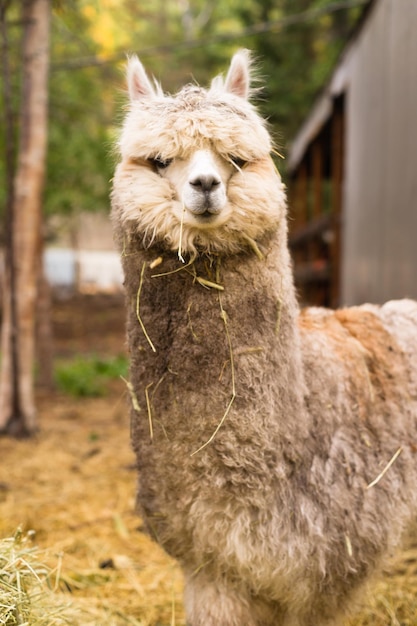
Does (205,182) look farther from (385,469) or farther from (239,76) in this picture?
(385,469)

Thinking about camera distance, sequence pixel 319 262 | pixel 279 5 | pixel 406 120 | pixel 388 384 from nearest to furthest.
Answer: pixel 388 384, pixel 406 120, pixel 319 262, pixel 279 5

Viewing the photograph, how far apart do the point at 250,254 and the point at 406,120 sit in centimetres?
353

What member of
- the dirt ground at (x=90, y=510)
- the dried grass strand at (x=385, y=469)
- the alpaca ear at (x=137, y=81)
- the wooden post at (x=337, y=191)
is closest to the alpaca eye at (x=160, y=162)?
the alpaca ear at (x=137, y=81)

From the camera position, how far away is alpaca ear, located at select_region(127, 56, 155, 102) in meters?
2.51

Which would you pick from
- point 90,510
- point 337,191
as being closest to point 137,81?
point 90,510

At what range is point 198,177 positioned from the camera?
2.02 meters

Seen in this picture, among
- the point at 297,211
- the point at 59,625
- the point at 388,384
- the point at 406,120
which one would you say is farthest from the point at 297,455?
the point at 297,211

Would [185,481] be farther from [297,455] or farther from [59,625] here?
[59,625]

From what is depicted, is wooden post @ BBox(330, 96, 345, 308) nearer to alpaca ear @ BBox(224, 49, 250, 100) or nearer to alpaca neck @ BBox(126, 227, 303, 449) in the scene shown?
alpaca ear @ BBox(224, 49, 250, 100)

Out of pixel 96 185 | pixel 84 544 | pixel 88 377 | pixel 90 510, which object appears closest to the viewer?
pixel 84 544

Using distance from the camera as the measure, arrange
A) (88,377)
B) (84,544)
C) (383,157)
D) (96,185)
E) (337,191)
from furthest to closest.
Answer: (337,191) → (96,185) → (88,377) → (383,157) → (84,544)

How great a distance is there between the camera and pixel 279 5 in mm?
16703

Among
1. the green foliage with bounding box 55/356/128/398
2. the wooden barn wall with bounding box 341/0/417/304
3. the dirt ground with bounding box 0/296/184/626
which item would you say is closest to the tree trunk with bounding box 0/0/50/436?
the dirt ground with bounding box 0/296/184/626

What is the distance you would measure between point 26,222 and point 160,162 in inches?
175
